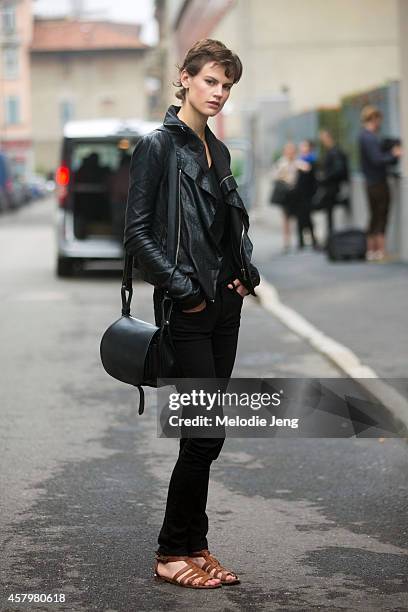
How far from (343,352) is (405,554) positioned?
5484 mm

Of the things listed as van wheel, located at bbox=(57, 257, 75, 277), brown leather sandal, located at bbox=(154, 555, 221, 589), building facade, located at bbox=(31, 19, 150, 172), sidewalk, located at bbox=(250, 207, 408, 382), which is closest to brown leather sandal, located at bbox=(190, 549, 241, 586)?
brown leather sandal, located at bbox=(154, 555, 221, 589)

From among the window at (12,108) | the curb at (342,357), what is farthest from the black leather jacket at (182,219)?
the window at (12,108)

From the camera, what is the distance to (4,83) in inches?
4528

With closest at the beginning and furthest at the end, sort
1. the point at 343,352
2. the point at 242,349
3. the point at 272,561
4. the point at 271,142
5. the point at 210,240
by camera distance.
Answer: the point at 210,240, the point at 272,561, the point at 343,352, the point at 242,349, the point at 271,142

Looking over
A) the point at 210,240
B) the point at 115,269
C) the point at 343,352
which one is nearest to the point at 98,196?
the point at 115,269

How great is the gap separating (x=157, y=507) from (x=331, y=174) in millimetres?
16451

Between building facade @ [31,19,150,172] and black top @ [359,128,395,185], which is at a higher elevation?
building facade @ [31,19,150,172]

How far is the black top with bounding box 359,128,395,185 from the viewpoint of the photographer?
19.5 metres

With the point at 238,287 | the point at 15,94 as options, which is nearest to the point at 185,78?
the point at 238,287

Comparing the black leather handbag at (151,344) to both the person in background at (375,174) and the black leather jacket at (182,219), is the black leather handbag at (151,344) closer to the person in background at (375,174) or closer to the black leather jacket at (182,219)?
the black leather jacket at (182,219)

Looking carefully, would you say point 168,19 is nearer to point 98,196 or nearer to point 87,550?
point 98,196

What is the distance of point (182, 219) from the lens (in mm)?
4918

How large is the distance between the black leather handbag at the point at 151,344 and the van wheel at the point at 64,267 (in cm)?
1551

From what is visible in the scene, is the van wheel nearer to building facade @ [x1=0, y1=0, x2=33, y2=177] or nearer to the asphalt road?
the asphalt road
